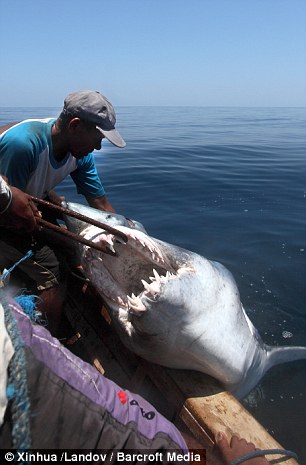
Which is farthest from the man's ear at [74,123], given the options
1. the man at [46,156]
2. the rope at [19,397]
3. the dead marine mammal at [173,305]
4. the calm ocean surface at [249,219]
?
the calm ocean surface at [249,219]

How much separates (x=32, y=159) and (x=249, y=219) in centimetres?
466

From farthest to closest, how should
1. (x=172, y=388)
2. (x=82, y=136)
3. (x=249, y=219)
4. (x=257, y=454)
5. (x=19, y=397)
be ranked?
1. (x=249, y=219)
2. (x=82, y=136)
3. (x=172, y=388)
4. (x=257, y=454)
5. (x=19, y=397)

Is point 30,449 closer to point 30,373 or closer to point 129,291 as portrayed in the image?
point 30,373

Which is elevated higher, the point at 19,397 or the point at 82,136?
the point at 82,136

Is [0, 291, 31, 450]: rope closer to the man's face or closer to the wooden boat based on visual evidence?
the wooden boat

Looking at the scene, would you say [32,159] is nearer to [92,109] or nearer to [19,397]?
[92,109]

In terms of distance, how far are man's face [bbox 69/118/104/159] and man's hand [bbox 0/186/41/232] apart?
77 cm

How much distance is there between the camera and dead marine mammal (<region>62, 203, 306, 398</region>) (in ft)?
5.98

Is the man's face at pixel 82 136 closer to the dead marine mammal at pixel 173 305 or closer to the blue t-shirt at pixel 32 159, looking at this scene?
the blue t-shirt at pixel 32 159

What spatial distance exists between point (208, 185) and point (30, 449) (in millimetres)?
8224

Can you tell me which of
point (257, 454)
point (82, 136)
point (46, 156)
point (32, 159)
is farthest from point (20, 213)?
point (257, 454)

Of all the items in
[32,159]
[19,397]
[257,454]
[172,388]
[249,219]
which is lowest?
[249,219]

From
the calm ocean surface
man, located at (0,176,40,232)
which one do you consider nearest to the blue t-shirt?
man, located at (0,176,40,232)

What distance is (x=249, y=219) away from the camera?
6.50m
